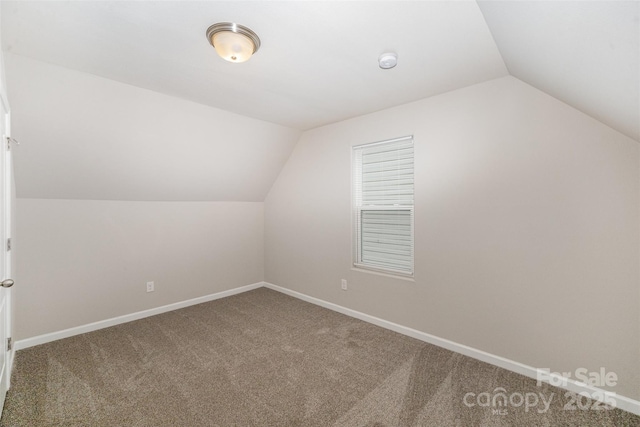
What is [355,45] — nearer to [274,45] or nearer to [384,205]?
[274,45]

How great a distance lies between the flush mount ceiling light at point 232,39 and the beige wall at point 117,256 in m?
2.48

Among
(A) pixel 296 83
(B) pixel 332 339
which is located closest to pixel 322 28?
(A) pixel 296 83

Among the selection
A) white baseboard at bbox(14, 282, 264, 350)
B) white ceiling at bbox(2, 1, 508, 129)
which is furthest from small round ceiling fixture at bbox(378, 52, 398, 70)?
white baseboard at bbox(14, 282, 264, 350)

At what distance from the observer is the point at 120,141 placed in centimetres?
275

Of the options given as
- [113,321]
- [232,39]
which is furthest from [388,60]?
[113,321]

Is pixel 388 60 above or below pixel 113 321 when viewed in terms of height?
above

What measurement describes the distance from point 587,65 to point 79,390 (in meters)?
3.65

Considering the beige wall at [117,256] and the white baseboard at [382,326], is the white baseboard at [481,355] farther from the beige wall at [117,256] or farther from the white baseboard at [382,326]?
the beige wall at [117,256]

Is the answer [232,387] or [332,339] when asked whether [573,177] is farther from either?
[232,387]

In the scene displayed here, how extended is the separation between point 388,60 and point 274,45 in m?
0.79

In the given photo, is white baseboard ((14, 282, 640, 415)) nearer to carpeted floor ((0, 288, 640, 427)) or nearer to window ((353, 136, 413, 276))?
carpeted floor ((0, 288, 640, 427))

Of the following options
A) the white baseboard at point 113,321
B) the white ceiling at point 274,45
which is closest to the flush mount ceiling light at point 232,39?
the white ceiling at point 274,45

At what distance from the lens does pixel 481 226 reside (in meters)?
2.46

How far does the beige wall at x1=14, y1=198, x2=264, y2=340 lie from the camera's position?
2744 millimetres
